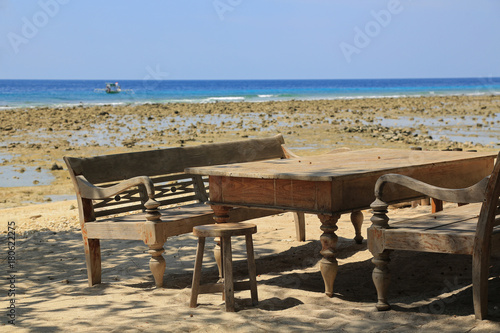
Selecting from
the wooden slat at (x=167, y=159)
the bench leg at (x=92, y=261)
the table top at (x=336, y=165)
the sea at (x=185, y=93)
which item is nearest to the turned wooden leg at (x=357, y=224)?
the table top at (x=336, y=165)

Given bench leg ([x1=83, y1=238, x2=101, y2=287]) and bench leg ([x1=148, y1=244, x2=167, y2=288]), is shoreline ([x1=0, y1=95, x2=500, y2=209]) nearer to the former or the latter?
bench leg ([x1=83, y1=238, x2=101, y2=287])

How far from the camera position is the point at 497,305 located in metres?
5.06

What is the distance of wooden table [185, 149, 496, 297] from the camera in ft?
A: 17.5

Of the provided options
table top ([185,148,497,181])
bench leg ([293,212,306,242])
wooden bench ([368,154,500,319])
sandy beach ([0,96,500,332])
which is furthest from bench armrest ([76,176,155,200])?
bench leg ([293,212,306,242])

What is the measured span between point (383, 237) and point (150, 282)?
2.49m

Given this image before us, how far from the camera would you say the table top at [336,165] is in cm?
542

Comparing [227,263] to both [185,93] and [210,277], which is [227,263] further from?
[185,93]

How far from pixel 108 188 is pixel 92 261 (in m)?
0.77

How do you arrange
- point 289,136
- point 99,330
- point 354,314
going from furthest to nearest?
point 289,136, point 354,314, point 99,330

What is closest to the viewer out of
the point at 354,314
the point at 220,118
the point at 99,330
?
the point at 99,330

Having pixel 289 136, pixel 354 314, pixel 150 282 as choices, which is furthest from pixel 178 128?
pixel 354 314

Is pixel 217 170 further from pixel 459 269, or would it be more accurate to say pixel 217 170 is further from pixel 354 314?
pixel 459 269

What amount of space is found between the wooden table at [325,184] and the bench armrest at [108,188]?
0.39 meters

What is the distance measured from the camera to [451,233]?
4789 mm
